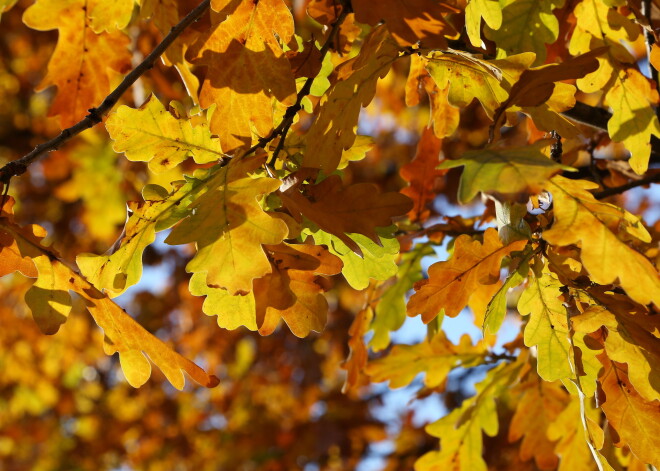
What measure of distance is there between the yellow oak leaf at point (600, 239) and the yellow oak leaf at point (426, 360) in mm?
933

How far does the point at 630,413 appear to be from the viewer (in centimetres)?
101

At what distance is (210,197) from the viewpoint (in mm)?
881

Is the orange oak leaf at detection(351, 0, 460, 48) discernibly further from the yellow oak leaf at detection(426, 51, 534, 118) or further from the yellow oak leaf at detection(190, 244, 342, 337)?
the yellow oak leaf at detection(190, 244, 342, 337)

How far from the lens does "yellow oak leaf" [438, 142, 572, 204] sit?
725 millimetres

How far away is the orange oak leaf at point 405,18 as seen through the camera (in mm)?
913

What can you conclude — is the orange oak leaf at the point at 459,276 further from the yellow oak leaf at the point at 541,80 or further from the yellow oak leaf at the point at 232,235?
the yellow oak leaf at the point at 232,235

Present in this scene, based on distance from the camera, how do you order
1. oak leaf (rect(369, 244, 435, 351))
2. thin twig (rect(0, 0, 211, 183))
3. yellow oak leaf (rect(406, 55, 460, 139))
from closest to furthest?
1. thin twig (rect(0, 0, 211, 183))
2. yellow oak leaf (rect(406, 55, 460, 139))
3. oak leaf (rect(369, 244, 435, 351))

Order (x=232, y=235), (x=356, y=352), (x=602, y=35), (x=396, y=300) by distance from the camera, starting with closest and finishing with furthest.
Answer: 1. (x=232, y=235)
2. (x=602, y=35)
3. (x=356, y=352)
4. (x=396, y=300)

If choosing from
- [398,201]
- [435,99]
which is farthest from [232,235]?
[435,99]

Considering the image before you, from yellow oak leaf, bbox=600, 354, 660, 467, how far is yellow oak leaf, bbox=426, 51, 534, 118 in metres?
0.47

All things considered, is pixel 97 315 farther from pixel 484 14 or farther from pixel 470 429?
pixel 470 429

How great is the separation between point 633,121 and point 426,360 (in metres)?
0.86

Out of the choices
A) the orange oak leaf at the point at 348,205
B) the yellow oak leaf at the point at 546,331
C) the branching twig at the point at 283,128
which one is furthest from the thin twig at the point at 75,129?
the yellow oak leaf at the point at 546,331

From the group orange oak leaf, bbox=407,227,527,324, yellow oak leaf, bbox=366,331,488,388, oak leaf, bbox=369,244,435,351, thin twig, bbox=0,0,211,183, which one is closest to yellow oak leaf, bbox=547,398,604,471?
yellow oak leaf, bbox=366,331,488,388
